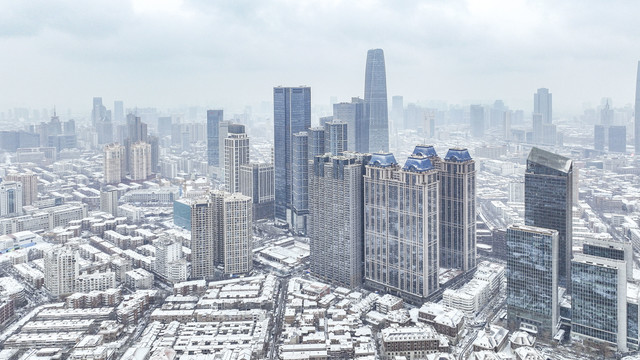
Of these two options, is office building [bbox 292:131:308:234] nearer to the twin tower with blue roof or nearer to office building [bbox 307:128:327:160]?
office building [bbox 307:128:327:160]

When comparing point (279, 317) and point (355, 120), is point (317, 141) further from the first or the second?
point (355, 120)

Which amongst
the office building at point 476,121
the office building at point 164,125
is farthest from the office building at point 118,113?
the office building at point 476,121

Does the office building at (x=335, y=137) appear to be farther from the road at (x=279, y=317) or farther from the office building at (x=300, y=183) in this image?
the road at (x=279, y=317)

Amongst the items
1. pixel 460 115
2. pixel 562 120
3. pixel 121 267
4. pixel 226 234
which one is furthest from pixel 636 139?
pixel 121 267

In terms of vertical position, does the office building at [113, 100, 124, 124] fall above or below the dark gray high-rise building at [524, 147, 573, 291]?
above

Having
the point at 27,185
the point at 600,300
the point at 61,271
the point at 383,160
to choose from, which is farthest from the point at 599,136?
the point at 27,185

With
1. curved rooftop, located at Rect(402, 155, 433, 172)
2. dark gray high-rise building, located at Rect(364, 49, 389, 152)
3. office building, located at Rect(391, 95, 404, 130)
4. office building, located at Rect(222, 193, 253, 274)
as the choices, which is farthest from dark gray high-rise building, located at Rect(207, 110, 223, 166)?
curved rooftop, located at Rect(402, 155, 433, 172)
